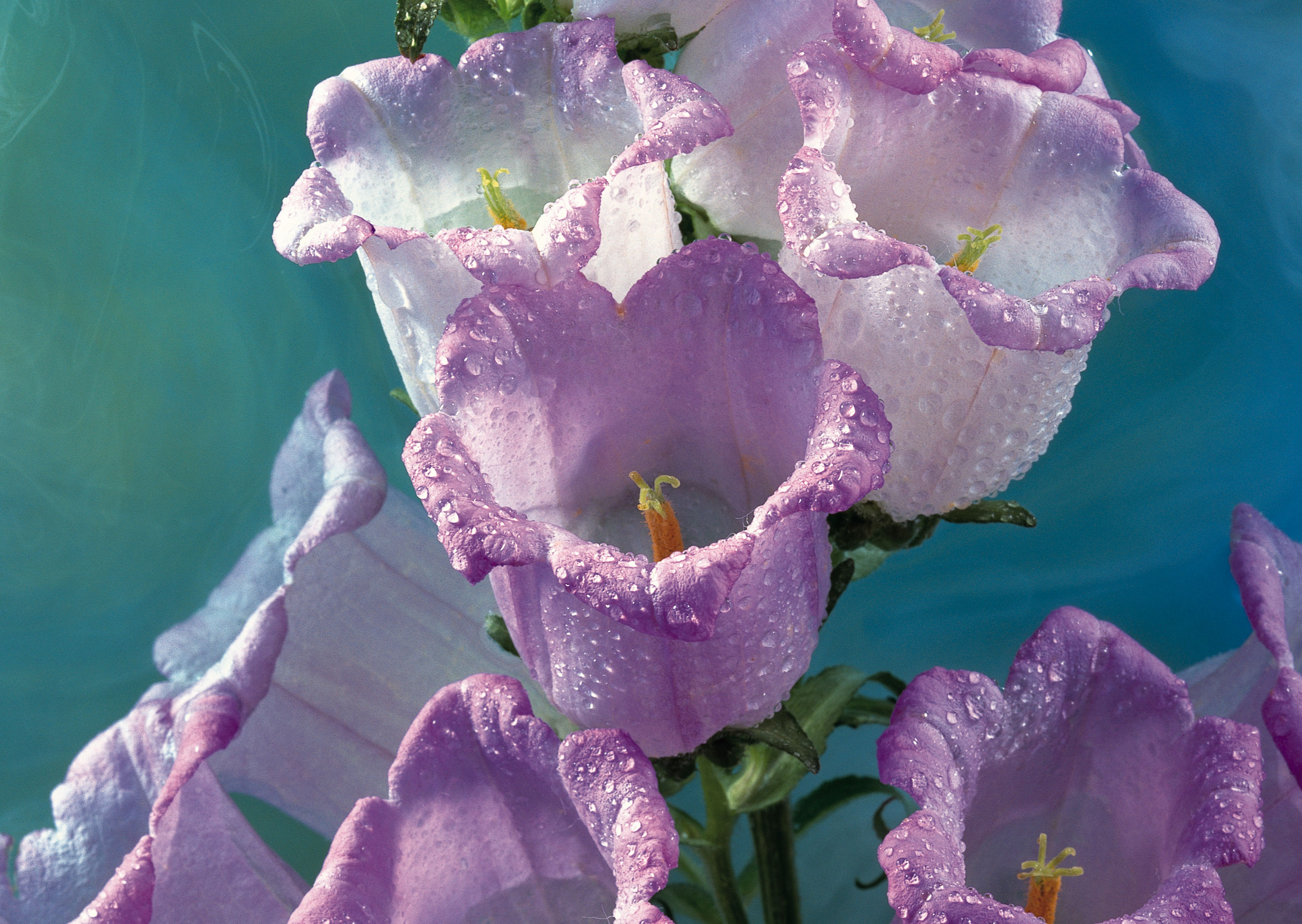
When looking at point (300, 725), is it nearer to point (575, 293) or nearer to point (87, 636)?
point (87, 636)

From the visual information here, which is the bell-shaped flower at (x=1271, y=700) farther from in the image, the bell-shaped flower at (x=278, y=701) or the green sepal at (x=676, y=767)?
the bell-shaped flower at (x=278, y=701)

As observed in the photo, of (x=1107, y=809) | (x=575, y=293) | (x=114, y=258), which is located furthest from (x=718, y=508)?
(x=114, y=258)

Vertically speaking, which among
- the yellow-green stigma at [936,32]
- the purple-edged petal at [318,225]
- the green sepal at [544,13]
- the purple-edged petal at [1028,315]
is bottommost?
the purple-edged petal at [1028,315]

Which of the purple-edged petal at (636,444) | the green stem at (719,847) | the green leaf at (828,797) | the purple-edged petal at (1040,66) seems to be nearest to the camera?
the purple-edged petal at (636,444)

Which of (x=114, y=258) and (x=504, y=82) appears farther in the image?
(x=114, y=258)

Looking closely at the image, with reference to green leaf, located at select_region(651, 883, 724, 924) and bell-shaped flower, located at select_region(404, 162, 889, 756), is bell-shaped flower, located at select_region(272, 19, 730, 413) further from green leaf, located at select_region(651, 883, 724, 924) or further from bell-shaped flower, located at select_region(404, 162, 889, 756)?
green leaf, located at select_region(651, 883, 724, 924)

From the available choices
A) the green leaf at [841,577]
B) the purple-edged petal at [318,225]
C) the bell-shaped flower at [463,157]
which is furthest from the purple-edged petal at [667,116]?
the green leaf at [841,577]
